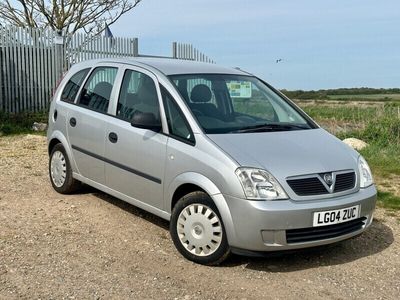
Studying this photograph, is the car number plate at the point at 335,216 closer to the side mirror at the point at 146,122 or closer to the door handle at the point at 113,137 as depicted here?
the side mirror at the point at 146,122

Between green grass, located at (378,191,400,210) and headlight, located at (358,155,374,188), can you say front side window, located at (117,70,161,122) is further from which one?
green grass, located at (378,191,400,210)

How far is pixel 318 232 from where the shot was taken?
4.36 meters

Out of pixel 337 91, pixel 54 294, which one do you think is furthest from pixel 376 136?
pixel 337 91

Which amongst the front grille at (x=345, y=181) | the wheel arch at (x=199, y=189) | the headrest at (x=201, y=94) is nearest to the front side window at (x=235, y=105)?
the headrest at (x=201, y=94)

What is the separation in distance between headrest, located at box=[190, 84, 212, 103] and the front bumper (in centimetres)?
118

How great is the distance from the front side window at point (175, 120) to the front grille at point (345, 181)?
1287mm

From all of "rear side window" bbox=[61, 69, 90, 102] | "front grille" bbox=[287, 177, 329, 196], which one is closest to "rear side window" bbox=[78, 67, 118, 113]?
"rear side window" bbox=[61, 69, 90, 102]

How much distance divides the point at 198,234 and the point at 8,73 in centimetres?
1042

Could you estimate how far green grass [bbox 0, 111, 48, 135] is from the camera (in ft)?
40.4

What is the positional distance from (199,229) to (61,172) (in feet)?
8.82

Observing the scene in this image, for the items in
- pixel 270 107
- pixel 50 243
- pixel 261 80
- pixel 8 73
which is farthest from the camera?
pixel 8 73

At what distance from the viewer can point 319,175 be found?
4.35m

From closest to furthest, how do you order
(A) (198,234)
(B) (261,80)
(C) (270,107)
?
(A) (198,234) < (C) (270,107) < (B) (261,80)

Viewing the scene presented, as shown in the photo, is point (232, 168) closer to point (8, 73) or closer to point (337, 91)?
point (8, 73)
